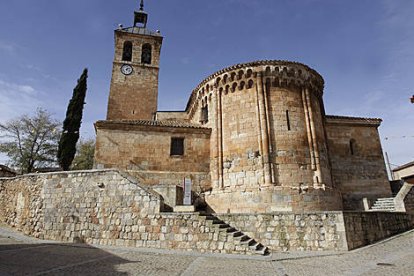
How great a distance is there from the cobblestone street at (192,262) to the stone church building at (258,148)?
352 centimetres

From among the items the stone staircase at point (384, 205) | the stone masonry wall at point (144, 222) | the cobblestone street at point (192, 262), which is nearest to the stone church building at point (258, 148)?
the stone staircase at point (384, 205)

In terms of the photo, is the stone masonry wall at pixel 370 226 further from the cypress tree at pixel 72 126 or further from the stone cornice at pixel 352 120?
the cypress tree at pixel 72 126

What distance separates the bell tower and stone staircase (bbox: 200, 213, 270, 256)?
16.6m

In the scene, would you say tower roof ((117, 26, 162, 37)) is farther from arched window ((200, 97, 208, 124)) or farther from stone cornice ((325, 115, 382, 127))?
stone cornice ((325, 115, 382, 127))

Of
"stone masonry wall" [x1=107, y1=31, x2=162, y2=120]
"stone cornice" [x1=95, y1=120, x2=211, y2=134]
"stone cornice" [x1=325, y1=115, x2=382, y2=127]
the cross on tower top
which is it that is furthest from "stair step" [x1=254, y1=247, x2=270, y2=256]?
the cross on tower top

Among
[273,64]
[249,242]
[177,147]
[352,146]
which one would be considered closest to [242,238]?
[249,242]

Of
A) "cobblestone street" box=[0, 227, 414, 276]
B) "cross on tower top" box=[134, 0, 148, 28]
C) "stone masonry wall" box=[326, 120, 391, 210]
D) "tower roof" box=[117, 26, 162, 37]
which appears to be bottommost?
"cobblestone street" box=[0, 227, 414, 276]

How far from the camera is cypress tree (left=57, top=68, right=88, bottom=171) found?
19.1m

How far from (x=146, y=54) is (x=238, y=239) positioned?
73.7ft

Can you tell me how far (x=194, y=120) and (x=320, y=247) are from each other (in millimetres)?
12078

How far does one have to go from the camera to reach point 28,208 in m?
12.5

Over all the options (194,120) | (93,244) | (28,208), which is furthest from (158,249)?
(194,120)

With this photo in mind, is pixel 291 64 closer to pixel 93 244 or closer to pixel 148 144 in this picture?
pixel 148 144

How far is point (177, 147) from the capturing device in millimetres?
15180
